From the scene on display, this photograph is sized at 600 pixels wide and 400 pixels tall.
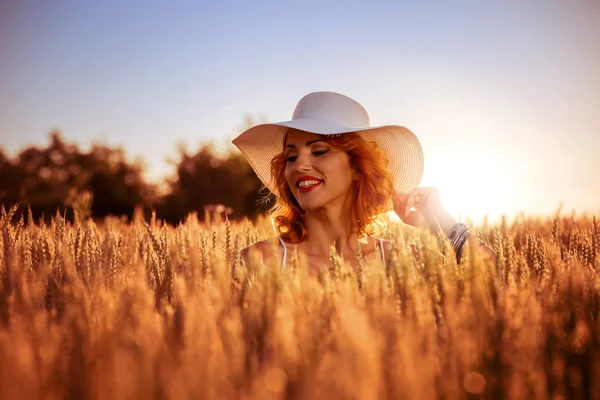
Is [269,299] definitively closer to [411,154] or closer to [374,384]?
[374,384]

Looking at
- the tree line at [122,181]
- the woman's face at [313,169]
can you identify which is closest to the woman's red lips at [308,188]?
the woman's face at [313,169]

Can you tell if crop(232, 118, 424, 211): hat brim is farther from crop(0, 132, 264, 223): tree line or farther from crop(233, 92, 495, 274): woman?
crop(0, 132, 264, 223): tree line

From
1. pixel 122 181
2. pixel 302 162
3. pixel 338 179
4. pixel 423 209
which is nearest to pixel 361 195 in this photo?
pixel 338 179

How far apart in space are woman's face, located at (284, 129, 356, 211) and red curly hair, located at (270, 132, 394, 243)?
12cm

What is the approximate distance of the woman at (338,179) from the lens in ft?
9.53

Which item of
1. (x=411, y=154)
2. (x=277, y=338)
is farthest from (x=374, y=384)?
(x=411, y=154)

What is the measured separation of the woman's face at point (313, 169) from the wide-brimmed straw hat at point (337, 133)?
4.8 inches

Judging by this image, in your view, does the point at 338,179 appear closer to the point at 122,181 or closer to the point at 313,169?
the point at 313,169

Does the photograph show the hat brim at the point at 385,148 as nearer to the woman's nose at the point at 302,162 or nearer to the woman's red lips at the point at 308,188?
the woman's nose at the point at 302,162

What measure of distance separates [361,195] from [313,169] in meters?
0.43

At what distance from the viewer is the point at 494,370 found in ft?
3.13

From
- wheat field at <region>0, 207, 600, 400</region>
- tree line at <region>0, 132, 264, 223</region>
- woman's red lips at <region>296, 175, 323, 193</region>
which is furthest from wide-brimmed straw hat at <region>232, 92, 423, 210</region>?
tree line at <region>0, 132, 264, 223</region>

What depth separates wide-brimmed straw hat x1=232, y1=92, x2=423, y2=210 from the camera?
2.89m

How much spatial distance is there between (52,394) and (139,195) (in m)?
42.4
